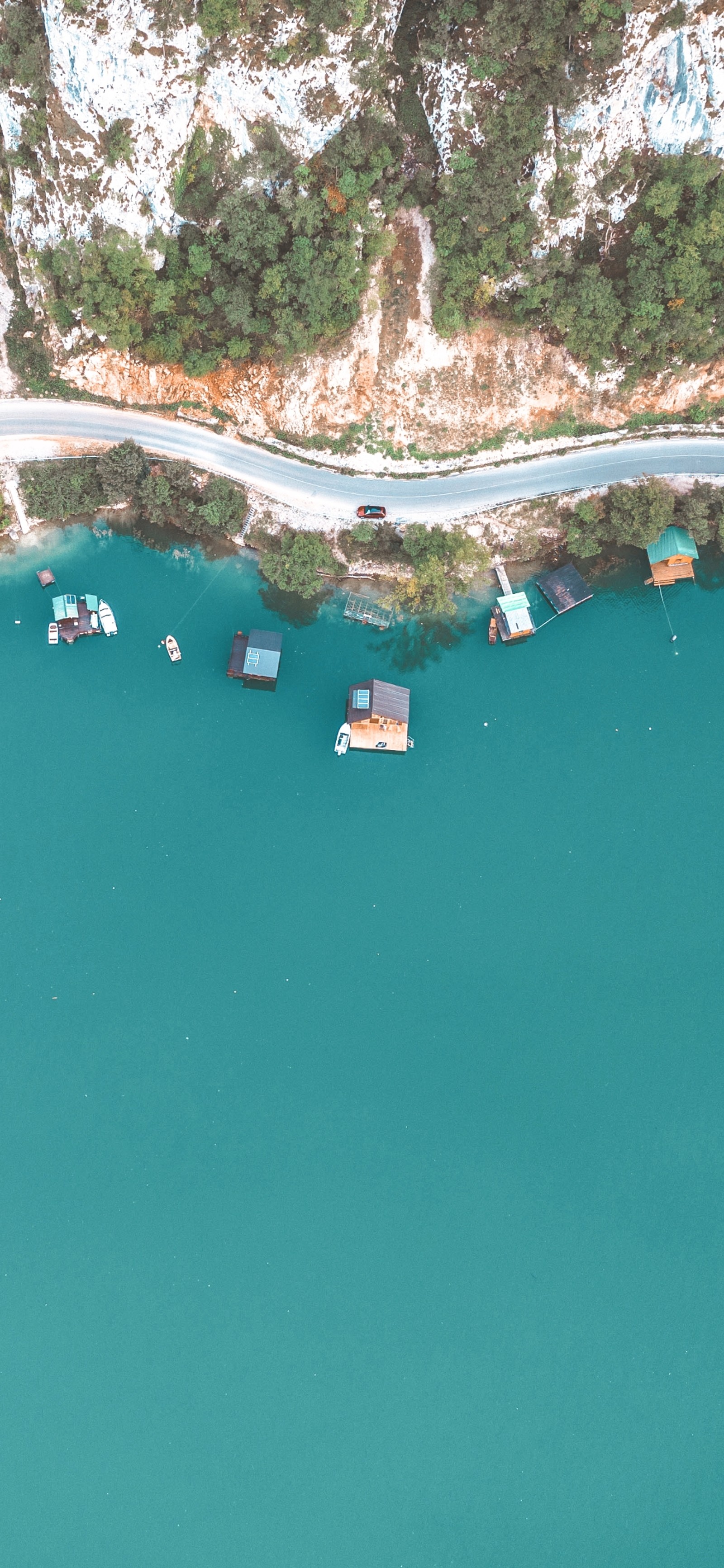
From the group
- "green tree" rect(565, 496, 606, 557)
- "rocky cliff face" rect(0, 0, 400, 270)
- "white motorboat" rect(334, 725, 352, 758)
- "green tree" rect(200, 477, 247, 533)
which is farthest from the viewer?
"green tree" rect(565, 496, 606, 557)

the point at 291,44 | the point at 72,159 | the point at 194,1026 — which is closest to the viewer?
the point at 291,44

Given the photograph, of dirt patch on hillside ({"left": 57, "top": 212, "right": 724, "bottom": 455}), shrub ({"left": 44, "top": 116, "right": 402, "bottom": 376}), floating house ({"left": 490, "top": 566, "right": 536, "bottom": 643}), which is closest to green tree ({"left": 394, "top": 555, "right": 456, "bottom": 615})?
floating house ({"left": 490, "top": 566, "right": 536, "bottom": 643})

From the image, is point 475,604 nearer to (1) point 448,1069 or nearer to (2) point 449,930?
(2) point 449,930

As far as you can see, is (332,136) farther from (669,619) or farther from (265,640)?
(669,619)

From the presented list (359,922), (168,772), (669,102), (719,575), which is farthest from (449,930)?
(669,102)

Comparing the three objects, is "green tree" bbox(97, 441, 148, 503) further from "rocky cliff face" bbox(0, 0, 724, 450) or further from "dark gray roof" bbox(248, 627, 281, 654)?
"dark gray roof" bbox(248, 627, 281, 654)

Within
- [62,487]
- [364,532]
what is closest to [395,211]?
[364,532]
